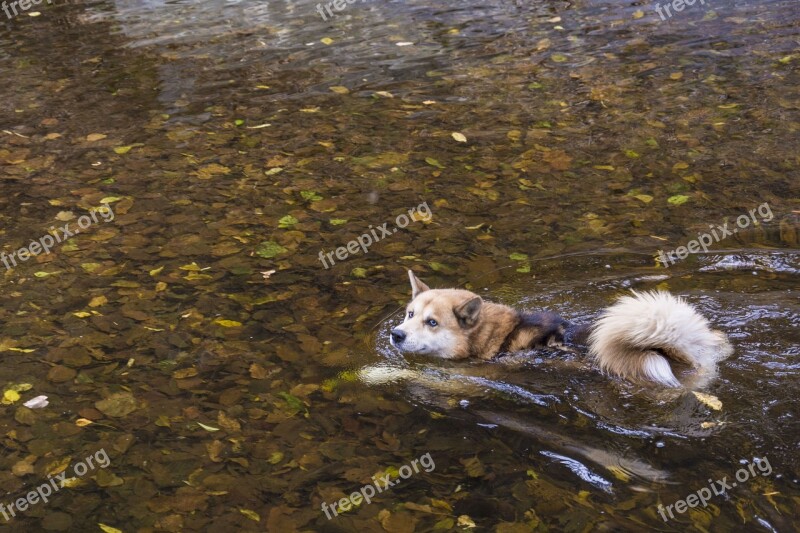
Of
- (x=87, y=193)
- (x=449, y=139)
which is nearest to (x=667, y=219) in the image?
(x=449, y=139)

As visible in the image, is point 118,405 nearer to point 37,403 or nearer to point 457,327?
point 37,403

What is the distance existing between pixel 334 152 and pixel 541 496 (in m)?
5.38

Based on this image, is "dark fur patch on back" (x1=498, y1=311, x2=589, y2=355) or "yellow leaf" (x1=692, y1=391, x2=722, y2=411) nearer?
"yellow leaf" (x1=692, y1=391, x2=722, y2=411)

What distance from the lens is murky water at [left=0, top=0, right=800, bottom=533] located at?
4.66 metres

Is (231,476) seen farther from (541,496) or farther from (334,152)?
(334,152)

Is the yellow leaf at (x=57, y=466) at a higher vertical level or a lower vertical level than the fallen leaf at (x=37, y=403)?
lower

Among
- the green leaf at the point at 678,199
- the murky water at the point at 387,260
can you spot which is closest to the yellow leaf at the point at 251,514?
the murky water at the point at 387,260

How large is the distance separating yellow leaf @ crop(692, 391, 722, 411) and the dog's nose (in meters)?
1.92

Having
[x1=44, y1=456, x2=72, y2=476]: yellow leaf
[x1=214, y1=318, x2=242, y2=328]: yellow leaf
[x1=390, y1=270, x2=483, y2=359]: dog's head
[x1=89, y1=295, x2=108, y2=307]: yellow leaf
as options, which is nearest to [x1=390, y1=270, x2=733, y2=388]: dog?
[x1=390, y1=270, x2=483, y2=359]: dog's head

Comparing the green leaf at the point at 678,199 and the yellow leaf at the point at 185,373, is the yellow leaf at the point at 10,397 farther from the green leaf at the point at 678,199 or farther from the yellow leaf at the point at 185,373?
the green leaf at the point at 678,199

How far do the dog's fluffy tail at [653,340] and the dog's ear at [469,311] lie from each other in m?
0.85

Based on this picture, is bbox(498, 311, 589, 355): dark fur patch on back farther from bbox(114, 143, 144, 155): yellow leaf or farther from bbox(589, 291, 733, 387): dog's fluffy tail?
bbox(114, 143, 144, 155): yellow leaf

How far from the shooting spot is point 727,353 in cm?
548

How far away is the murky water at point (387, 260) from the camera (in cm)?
466
